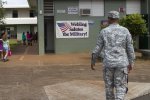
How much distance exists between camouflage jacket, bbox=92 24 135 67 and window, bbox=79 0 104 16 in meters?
19.2

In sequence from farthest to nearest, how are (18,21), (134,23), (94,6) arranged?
(18,21) → (94,6) → (134,23)

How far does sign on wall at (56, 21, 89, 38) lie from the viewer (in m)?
26.7

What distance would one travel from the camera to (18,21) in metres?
64.4

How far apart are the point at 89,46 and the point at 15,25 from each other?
135 feet

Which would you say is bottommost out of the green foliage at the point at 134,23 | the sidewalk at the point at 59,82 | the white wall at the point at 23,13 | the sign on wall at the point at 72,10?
the sidewalk at the point at 59,82

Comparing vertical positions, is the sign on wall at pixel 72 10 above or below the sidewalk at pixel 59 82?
above

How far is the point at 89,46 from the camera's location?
27.0 m

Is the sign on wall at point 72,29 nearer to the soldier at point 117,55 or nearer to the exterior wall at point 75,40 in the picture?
the exterior wall at point 75,40

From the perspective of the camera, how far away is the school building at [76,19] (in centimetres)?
2672

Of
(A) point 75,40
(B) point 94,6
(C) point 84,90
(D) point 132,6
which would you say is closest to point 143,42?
(D) point 132,6

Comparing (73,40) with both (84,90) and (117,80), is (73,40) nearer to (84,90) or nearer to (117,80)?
(84,90)

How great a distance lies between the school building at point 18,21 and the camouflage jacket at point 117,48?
2120 inches

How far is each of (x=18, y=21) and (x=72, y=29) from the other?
38518 mm

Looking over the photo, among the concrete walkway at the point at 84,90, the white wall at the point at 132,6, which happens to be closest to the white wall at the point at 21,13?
the white wall at the point at 132,6
